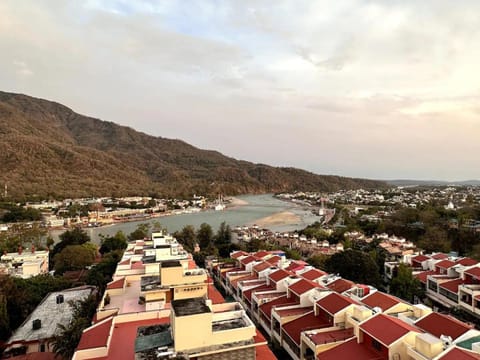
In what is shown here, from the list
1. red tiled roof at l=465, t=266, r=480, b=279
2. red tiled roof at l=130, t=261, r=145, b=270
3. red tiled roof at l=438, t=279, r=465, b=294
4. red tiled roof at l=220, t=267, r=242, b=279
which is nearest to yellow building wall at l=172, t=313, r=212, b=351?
red tiled roof at l=130, t=261, r=145, b=270

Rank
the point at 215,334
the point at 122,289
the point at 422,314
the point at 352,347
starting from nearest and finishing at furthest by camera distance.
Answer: the point at 215,334 < the point at 352,347 < the point at 422,314 < the point at 122,289

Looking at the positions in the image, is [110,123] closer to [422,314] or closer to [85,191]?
[85,191]

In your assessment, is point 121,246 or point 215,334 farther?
point 121,246

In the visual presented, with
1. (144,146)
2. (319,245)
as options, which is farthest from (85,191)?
(144,146)

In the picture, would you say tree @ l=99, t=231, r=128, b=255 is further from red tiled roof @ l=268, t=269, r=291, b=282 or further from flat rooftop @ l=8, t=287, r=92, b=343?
red tiled roof @ l=268, t=269, r=291, b=282

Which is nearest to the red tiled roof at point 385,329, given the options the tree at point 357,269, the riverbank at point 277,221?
the tree at point 357,269
